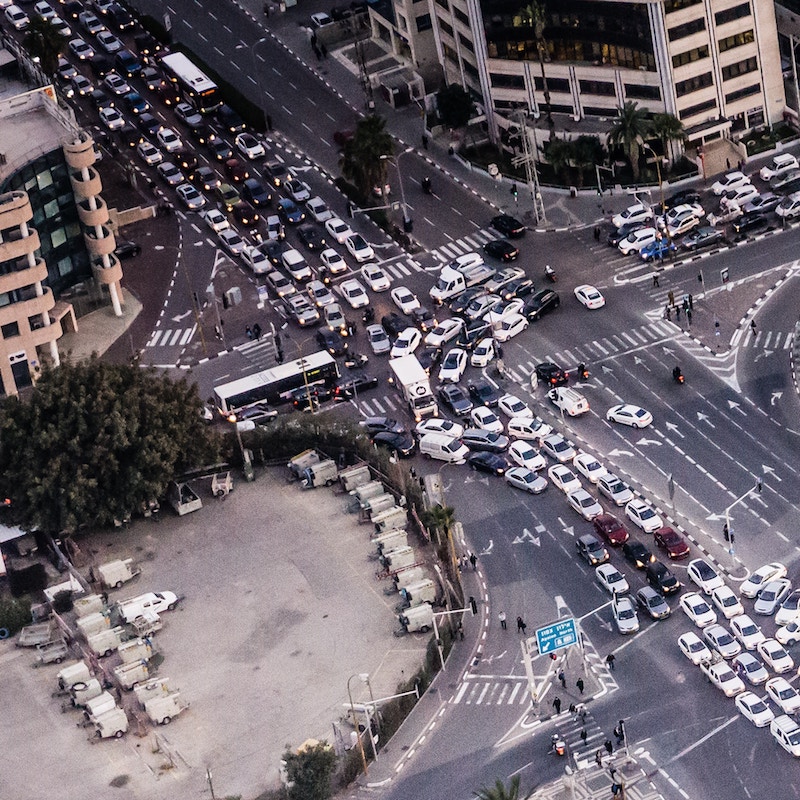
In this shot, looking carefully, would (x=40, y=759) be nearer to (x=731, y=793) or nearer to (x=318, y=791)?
(x=318, y=791)

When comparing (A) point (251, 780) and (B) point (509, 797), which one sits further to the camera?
(A) point (251, 780)

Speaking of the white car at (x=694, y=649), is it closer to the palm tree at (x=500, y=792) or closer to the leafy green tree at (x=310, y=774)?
the palm tree at (x=500, y=792)

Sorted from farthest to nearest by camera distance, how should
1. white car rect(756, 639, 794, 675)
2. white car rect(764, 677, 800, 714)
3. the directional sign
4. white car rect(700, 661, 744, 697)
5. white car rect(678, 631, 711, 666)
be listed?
1. white car rect(678, 631, 711, 666)
2. white car rect(756, 639, 794, 675)
3. the directional sign
4. white car rect(700, 661, 744, 697)
5. white car rect(764, 677, 800, 714)

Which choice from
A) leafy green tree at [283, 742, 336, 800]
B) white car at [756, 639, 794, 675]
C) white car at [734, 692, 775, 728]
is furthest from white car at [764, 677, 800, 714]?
leafy green tree at [283, 742, 336, 800]

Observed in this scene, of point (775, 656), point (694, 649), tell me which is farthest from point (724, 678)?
point (775, 656)

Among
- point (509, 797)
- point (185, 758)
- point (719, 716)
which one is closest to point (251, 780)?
point (185, 758)

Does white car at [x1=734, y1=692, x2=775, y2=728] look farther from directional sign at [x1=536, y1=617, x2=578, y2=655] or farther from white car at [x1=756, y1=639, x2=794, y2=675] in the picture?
directional sign at [x1=536, y1=617, x2=578, y2=655]

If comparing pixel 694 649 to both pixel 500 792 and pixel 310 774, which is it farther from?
pixel 310 774
